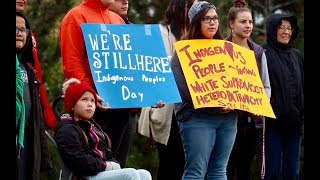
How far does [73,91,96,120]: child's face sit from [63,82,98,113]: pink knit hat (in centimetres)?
3

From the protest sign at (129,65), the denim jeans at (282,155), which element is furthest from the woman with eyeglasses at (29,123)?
the denim jeans at (282,155)

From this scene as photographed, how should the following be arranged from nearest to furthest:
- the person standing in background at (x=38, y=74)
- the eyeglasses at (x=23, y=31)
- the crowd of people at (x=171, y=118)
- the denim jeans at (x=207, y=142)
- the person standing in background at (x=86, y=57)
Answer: the eyeglasses at (x=23, y=31)
the crowd of people at (x=171, y=118)
the person standing in background at (x=38, y=74)
the person standing in background at (x=86, y=57)
the denim jeans at (x=207, y=142)

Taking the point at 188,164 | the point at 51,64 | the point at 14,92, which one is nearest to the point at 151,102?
the point at 188,164

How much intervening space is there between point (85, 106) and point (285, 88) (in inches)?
88.4

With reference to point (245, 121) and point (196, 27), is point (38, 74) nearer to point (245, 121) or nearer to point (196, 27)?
point (196, 27)

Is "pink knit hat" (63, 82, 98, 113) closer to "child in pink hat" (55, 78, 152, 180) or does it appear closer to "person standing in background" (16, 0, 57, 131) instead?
"child in pink hat" (55, 78, 152, 180)

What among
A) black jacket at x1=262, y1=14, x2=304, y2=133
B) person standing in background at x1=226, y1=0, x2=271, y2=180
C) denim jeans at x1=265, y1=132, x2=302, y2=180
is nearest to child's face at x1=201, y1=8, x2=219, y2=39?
person standing in background at x1=226, y1=0, x2=271, y2=180

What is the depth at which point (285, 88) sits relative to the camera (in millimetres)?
8820

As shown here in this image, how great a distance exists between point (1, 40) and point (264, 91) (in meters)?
2.85

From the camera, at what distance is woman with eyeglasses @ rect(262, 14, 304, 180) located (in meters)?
8.77

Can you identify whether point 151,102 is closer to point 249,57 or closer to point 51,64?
point 249,57

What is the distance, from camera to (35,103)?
7141mm

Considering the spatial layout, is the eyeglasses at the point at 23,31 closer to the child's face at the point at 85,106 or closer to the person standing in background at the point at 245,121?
the child's face at the point at 85,106

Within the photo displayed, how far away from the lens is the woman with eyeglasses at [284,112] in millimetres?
8773
